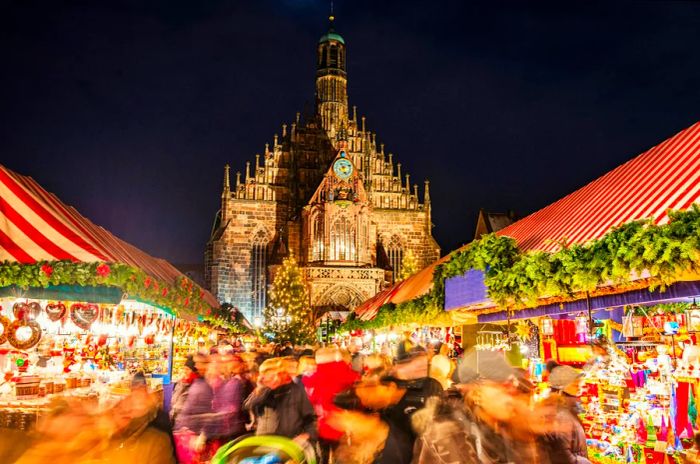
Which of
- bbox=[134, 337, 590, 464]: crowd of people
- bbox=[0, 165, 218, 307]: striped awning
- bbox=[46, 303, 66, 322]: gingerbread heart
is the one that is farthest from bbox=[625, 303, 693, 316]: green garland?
bbox=[46, 303, 66, 322]: gingerbread heart

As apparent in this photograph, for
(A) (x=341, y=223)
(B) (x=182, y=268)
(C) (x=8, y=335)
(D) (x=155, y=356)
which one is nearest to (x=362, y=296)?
(A) (x=341, y=223)

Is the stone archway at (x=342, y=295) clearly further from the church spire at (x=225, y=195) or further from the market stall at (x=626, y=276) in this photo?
the market stall at (x=626, y=276)

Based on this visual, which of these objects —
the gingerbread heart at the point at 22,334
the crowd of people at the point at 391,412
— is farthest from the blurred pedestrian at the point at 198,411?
the gingerbread heart at the point at 22,334

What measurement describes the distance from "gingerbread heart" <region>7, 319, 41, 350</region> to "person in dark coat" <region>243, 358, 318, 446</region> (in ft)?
13.3

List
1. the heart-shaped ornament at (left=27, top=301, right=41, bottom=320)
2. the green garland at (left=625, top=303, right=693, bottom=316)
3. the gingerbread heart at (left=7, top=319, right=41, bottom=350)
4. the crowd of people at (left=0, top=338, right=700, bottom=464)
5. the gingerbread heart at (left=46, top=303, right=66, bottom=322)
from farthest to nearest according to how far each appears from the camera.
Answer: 1. the green garland at (left=625, top=303, right=693, bottom=316)
2. the gingerbread heart at (left=46, top=303, right=66, bottom=322)
3. the heart-shaped ornament at (left=27, top=301, right=41, bottom=320)
4. the gingerbread heart at (left=7, top=319, right=41, bottom=350)
5. the crowd of people at (left=0, top=338, right=700, bottom=464)

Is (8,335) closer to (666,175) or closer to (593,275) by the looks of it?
(593,275)

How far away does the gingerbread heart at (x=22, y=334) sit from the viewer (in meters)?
8.34

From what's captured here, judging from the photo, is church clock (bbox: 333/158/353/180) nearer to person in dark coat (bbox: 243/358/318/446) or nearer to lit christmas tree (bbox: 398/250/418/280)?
lit christmas tree (bbox: 398/250/418/280)

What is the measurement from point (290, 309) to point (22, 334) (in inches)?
1145

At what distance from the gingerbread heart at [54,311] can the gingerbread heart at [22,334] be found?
0.29 meters

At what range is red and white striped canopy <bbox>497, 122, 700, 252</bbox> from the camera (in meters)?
6.01

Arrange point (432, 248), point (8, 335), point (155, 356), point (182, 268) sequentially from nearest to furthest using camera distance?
point (8, 335) → point (155, 356) → point (432, 248) → point (182, 268)

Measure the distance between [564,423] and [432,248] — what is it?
38858mm

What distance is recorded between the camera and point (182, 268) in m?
73.8
